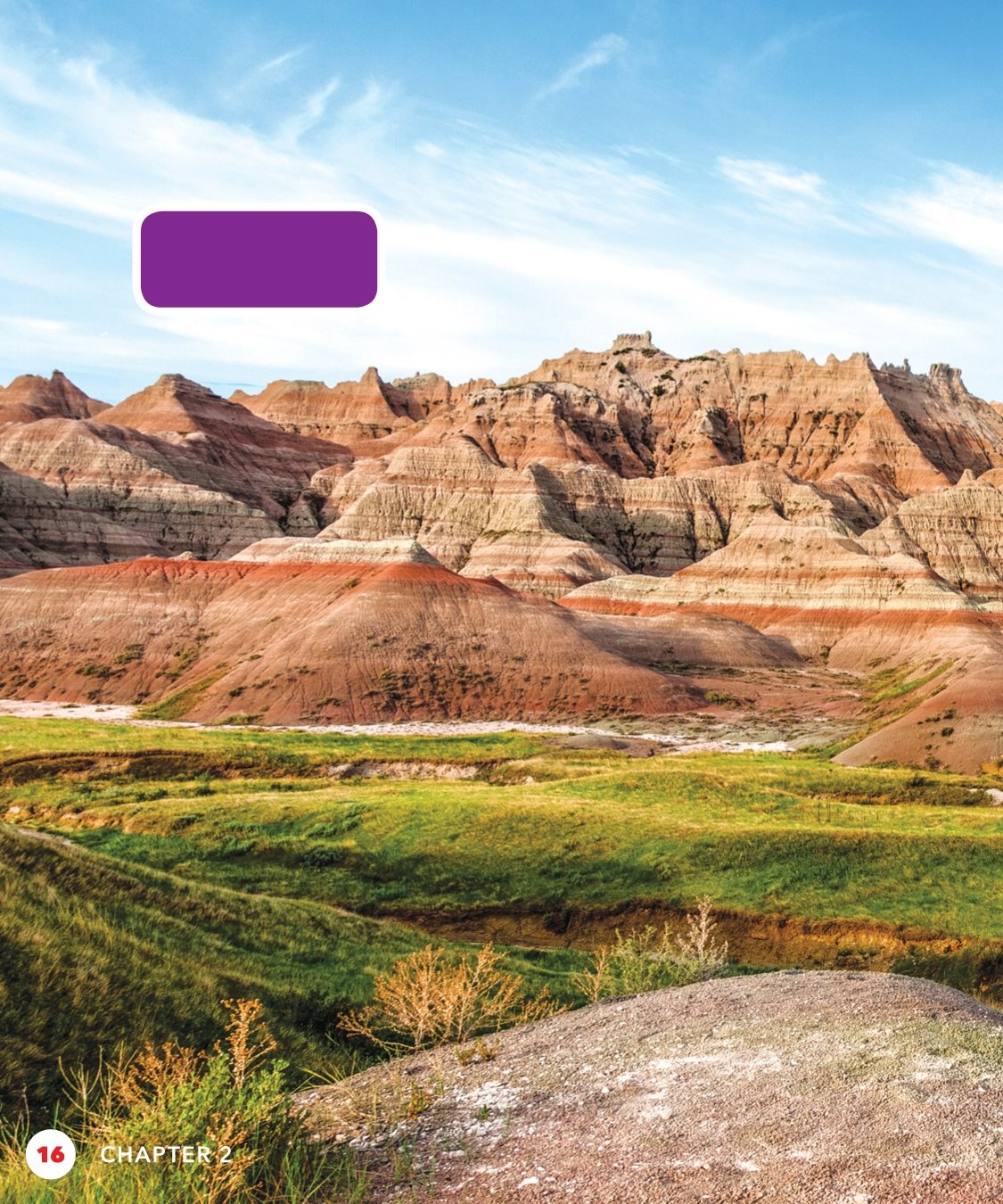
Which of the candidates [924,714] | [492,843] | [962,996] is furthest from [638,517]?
[962,996]

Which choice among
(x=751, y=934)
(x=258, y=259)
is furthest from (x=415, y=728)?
(x=258, y=259)

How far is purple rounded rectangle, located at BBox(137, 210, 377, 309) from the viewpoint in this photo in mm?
6008

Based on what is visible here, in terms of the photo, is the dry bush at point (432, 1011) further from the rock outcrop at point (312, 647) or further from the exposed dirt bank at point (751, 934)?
the rock outcrop at point (312, 647)

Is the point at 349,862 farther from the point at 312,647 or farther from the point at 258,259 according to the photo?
the point at 312,647

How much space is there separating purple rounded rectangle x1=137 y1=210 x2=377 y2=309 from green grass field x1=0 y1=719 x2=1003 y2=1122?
7.31 meters

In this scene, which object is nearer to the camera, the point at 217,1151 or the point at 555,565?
the point at 217,1151

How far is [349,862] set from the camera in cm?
3033

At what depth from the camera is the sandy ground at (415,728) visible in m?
72.8

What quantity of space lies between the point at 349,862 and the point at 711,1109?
2315 cm

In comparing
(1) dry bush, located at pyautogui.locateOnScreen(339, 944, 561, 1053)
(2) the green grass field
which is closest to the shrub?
(2) the green grass field

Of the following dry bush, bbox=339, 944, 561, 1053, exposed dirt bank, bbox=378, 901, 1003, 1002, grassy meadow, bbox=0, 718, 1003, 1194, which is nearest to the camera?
grassy meadow, bbox=0, 718, 1003, 1194

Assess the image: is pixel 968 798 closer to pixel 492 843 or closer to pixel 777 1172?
pixel 492 843

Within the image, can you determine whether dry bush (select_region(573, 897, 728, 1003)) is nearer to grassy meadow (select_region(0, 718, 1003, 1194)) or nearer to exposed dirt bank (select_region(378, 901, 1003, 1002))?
grassy meadow (select_region(0, 718, 1003, 1194))

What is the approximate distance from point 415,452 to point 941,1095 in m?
179
